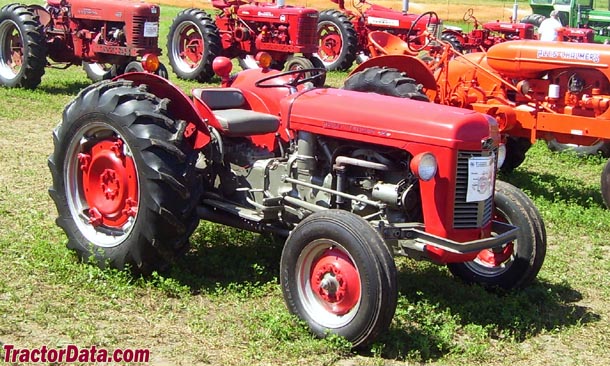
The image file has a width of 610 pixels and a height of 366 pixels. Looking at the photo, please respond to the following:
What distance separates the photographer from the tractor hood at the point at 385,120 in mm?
4504

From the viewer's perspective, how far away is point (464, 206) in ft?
15.2

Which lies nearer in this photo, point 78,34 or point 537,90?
point 537,90

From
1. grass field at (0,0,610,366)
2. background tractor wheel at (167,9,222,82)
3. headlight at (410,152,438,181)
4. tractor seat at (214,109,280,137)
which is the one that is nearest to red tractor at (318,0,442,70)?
background tractor wheel at (167,9,222,82)

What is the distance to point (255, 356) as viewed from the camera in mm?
4199

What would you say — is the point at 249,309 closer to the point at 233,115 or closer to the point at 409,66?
the point at 233,115

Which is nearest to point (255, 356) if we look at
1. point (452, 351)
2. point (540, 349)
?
point (452, 351)

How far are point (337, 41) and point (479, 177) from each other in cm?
1224

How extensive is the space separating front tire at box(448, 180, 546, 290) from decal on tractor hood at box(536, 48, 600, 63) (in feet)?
10.9

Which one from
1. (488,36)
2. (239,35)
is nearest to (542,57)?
(239,35)

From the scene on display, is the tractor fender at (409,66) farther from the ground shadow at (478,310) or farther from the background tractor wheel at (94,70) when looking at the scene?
the background tractor wheel at (94,70)

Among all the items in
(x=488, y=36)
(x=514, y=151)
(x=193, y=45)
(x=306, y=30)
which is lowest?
(x=514, y=151)

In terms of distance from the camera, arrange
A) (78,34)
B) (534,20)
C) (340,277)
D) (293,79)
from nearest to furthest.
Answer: (340,277) < (293,79) < (78,34) < (534,20)

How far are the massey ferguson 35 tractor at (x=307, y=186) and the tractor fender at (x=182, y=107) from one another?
0.01m

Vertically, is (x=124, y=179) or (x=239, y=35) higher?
(x=239, y=35)
